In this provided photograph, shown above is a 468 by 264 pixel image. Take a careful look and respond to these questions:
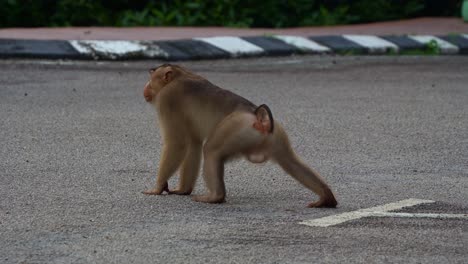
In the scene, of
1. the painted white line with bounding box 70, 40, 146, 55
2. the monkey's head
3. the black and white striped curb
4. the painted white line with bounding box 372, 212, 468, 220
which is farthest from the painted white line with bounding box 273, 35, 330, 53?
the painted white line with bounding box 372, 212, 468, 220

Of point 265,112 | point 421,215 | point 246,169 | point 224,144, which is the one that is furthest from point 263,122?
point 246,169

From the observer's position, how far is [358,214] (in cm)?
600

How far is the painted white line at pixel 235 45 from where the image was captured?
13.6 metres

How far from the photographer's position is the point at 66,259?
4918 mm

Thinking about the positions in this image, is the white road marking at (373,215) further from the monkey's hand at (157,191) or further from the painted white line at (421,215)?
the monkey's hand at (157,191)

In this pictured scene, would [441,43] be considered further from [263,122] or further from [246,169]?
[263,122]

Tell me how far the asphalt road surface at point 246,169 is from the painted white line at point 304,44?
2.69ft

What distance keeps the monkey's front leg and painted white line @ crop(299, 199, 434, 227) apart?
98 cm

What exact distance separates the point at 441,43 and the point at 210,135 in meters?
9.13

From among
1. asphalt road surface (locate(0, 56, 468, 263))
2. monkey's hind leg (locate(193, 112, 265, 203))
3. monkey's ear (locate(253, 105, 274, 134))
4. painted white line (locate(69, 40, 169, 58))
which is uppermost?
monkey's ear (locate(253, 105, 274, 134))

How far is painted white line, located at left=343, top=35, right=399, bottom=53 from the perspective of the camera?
14469 mm

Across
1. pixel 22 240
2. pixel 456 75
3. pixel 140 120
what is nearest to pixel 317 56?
pixel 456 75

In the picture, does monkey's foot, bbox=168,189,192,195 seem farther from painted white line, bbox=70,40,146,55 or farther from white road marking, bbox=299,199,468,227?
painted white line, bbox=70,40,146,55

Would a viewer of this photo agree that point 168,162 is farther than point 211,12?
No
